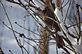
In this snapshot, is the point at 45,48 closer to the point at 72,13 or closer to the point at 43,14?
the point at 43,14

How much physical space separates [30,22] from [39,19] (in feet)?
4.78

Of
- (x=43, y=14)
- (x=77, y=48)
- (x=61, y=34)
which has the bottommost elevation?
(x=77, y=48)

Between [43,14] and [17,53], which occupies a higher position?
[43,14]

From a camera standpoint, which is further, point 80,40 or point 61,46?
point 80,40

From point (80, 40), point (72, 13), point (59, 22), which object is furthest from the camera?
point (72, 13)

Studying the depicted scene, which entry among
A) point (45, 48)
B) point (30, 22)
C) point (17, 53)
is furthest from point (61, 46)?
point (17, 53)

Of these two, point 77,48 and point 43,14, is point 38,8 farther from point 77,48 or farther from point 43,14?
point 77,48

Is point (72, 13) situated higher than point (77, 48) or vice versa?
point (72, 13)

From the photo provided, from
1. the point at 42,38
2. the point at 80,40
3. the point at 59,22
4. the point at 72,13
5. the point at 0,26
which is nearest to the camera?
the point at 59,22

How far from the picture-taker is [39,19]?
2.98m

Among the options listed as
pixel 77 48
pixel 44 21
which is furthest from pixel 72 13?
pixel 44 21

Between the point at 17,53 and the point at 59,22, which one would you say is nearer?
the point at 59,22

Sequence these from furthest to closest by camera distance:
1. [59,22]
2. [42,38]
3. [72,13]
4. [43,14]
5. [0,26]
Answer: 1. [72,13]
2. [0,26]
3. [42,38]
4. [43,14]
5. [59,22]

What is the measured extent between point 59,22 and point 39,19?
18.4 inches
